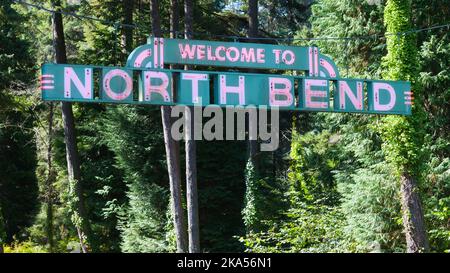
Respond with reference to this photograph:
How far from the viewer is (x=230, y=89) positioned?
12258mm

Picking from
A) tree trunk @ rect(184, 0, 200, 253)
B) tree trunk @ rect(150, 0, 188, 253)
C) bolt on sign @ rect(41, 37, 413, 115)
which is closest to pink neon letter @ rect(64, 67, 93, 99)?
bolt on sign @ rect(41, 37, 413, 115)

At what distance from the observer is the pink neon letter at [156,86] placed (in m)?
11.9

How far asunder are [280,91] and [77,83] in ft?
11.9

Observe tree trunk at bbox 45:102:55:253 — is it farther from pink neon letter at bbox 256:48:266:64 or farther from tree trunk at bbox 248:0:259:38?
pink neon letter at bbox 256:48:266:64

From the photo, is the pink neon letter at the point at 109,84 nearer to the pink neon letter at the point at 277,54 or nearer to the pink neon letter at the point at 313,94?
the pink neon letter at the point at 277,54

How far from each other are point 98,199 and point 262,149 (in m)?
6.63

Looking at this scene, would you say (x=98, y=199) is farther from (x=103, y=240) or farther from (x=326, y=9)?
(x=326, y=9)

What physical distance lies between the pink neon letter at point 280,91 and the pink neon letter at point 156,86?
74.5 inches

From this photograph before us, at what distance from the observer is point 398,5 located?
15.2 m

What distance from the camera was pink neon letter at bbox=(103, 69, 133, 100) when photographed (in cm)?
1177

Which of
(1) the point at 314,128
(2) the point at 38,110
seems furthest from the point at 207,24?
(2) the point at 38,110

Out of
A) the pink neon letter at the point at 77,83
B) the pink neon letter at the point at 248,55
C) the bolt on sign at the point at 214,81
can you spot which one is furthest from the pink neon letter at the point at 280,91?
the pink neon letter at the point at 77,83

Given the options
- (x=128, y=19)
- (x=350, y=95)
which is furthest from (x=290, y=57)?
(x=128, y=19)

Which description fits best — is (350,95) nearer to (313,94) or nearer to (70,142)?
(313,94)
